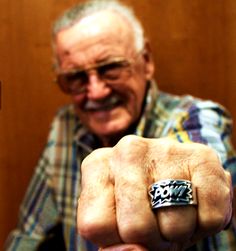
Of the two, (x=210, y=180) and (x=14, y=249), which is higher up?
(x=210, y=180)

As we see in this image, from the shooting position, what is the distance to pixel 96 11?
0.87m

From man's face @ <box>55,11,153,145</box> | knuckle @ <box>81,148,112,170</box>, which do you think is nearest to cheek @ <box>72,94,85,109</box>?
man's face @ <box>55,11,153,145</box>

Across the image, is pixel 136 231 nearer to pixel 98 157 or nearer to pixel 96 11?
pixel 98 157

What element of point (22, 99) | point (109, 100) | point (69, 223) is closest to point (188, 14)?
point (109, 100)

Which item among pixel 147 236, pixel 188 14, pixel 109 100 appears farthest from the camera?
pixel 188 14

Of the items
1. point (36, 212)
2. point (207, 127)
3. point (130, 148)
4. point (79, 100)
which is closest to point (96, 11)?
point (79, 100)

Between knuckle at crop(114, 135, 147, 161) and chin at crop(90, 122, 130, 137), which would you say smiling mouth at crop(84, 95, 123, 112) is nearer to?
chin at crop(90, 122, 130, 137)

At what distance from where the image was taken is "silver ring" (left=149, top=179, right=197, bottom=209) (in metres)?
0.37

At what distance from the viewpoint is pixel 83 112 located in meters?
0.89

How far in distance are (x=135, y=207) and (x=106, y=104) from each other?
492 millimetres

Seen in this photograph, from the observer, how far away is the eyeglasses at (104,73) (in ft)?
2.74

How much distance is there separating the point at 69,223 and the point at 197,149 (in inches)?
19.7

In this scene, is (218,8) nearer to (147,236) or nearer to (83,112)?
(83,112)

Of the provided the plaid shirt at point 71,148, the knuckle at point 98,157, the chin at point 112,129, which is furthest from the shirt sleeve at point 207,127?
the knuckle at point 98,157
